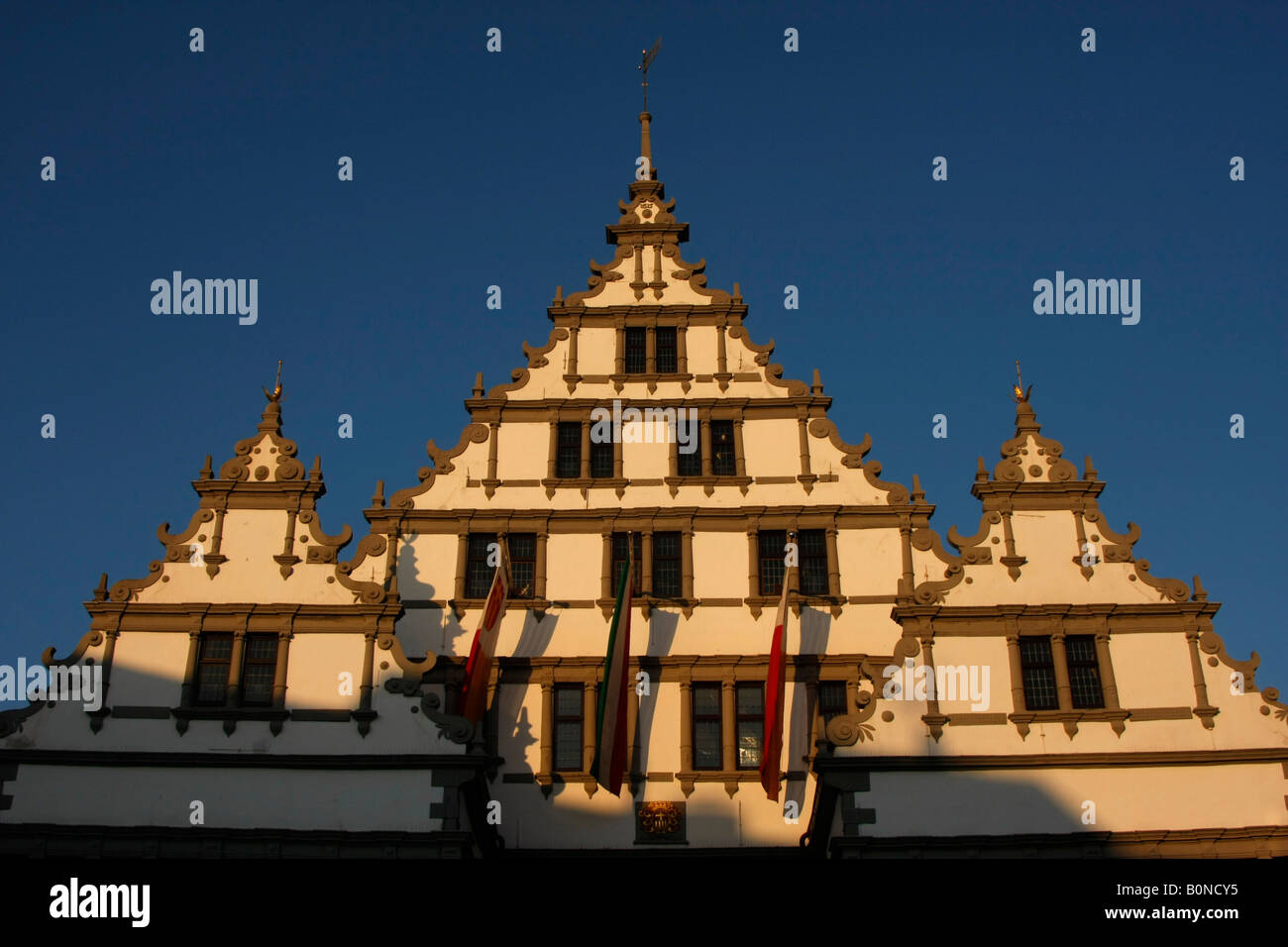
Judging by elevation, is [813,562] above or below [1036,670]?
above

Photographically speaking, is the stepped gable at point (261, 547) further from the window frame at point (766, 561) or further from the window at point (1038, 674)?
the window at point (1038, 674)

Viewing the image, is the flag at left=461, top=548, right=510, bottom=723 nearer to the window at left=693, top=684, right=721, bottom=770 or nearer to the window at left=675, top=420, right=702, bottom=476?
the window at left=693, top=684, right=721, bottom=770

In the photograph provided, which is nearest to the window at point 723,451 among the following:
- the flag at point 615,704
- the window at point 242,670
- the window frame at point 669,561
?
the window frame at point 669,561

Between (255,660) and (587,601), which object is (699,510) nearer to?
(587,601)

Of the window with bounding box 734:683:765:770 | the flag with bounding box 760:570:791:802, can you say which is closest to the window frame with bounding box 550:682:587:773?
the window with bounding box 734:683:765:770

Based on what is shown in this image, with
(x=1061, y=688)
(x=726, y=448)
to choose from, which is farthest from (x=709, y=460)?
(x=1061, y=688)

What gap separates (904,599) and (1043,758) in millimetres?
4022

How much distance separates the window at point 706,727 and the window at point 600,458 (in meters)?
5.59

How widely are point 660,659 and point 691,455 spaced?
514cm

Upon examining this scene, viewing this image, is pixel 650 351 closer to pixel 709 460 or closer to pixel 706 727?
pixel 709 460

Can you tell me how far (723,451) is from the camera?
108 ft

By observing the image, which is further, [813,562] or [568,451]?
[568,451]

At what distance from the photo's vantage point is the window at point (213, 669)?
28406 millimetres
